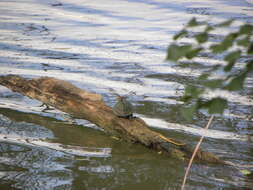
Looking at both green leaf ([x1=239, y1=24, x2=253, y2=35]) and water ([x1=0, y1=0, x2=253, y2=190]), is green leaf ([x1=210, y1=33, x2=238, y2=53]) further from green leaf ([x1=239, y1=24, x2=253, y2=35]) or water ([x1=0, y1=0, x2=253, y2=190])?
water ([x1=0, y1=0, x2=253, y2=190])

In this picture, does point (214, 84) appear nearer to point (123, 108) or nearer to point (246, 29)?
point (246, 29)

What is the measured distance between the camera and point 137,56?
268 inches

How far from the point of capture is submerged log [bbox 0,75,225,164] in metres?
3.35

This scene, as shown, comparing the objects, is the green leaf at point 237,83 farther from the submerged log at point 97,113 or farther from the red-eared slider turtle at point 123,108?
the red-eared slider turtle at point 123,108

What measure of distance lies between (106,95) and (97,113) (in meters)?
1.25

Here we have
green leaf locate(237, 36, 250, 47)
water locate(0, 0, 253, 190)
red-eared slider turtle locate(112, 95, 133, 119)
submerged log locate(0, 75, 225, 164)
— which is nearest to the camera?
green leaf locate(237, 36, 250, 47)

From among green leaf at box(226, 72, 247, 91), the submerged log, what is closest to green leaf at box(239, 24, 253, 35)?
green leaf at box(226, 72, 247, 91)

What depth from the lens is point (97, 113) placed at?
3.75 m

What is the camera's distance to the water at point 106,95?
10.1ft

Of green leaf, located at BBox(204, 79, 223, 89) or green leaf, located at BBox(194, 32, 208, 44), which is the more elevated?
green leaf, located at BBox(194, 32, 208, 44)

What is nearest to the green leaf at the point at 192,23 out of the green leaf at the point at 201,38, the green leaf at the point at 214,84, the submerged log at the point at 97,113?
the green leaf at the point at 201,38

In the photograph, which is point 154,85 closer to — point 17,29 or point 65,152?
point 65,152

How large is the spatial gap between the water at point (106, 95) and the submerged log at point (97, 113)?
3.6 inches

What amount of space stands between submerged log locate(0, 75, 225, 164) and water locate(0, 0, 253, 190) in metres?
0.09
